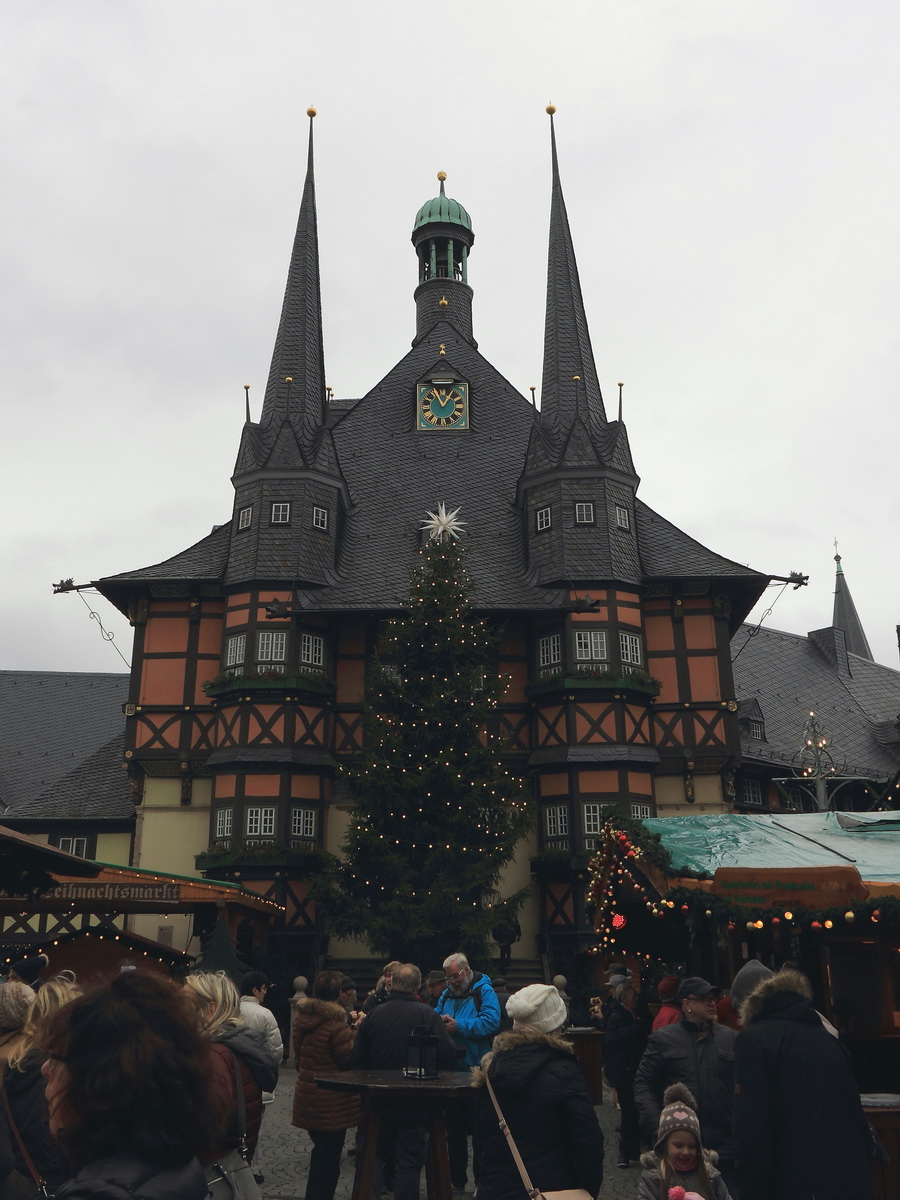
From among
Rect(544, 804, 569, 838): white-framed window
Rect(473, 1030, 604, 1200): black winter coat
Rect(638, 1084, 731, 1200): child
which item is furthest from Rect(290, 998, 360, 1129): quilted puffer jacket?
Rect(544, 804, 569, 838): white-framed window

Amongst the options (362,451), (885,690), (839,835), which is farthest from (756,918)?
(885,690)

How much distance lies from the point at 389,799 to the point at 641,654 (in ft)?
29.0

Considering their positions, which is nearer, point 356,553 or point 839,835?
point 839,835

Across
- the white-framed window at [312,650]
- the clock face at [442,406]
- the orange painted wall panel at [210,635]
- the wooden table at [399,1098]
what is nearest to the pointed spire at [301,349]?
the clock face at [442,406]

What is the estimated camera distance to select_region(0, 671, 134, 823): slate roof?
3569 centimetres

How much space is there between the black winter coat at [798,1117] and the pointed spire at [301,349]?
2903 cm

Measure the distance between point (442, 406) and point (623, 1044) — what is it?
2816 centimetres

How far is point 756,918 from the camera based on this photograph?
8.71 metres

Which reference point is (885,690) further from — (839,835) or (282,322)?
(839,835)

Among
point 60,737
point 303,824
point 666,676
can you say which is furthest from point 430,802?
point 60,737

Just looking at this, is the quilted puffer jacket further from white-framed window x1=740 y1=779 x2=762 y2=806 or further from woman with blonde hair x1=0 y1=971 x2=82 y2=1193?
white-framed window x1=740 y1=779 x2=762 y2=806

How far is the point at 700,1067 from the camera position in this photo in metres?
7.05

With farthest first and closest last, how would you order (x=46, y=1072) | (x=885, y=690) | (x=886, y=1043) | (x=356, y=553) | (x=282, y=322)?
(x=885, y=690) → (x=282, y=322) → (x=356, y=553) → (x=886, y=1043) → (x=46, y=1072)

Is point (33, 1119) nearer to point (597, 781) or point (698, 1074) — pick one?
point (698, 1074)
